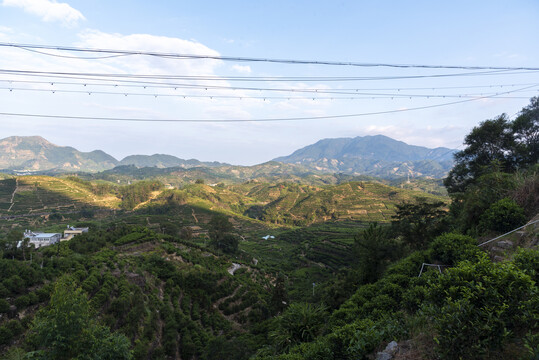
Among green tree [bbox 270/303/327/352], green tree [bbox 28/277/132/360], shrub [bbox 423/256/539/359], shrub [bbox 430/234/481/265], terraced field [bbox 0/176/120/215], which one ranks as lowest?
terraced field [bbox 0/176/120/215]

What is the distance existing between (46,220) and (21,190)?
36038 millimetres

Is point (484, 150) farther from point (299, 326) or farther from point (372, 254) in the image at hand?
point (299, 326)

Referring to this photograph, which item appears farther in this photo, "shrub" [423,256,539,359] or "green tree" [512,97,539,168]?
"green tree" [512,97,539,168]

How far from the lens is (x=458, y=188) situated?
24078mm

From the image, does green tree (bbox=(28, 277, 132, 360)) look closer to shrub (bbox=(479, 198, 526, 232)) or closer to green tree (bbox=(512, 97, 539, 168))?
shrub (bbox=(479, 198, 526, 232))

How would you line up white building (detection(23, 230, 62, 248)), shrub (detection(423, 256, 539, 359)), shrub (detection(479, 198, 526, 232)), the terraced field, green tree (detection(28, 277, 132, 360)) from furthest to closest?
the terraced field
white building (detection(23, 230, 62, 248))
shrub (detection(479, 198, 526, 232))
green tree (detection(28, 277, 132, 360))
shrub (detection(423, 256, 539, 359))

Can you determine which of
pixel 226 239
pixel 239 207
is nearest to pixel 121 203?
pixel 239 207

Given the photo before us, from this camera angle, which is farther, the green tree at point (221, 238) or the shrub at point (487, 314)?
the green tree at point (221, 238)

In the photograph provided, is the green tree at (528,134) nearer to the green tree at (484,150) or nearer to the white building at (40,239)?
the green tree at (484,150)

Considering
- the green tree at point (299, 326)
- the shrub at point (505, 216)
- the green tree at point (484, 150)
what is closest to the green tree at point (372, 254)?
the shrub at point (505, 216)

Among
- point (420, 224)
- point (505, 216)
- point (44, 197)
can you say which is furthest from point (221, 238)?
point (44, 197)

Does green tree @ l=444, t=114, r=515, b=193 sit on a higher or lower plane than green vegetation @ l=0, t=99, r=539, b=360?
higher

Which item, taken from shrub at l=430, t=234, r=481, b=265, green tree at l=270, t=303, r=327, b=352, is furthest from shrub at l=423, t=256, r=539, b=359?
green tree at l=270, t=303, r=327, b=352

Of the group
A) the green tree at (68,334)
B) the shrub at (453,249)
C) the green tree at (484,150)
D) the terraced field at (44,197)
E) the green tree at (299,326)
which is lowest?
the terraced field at (44,197)
